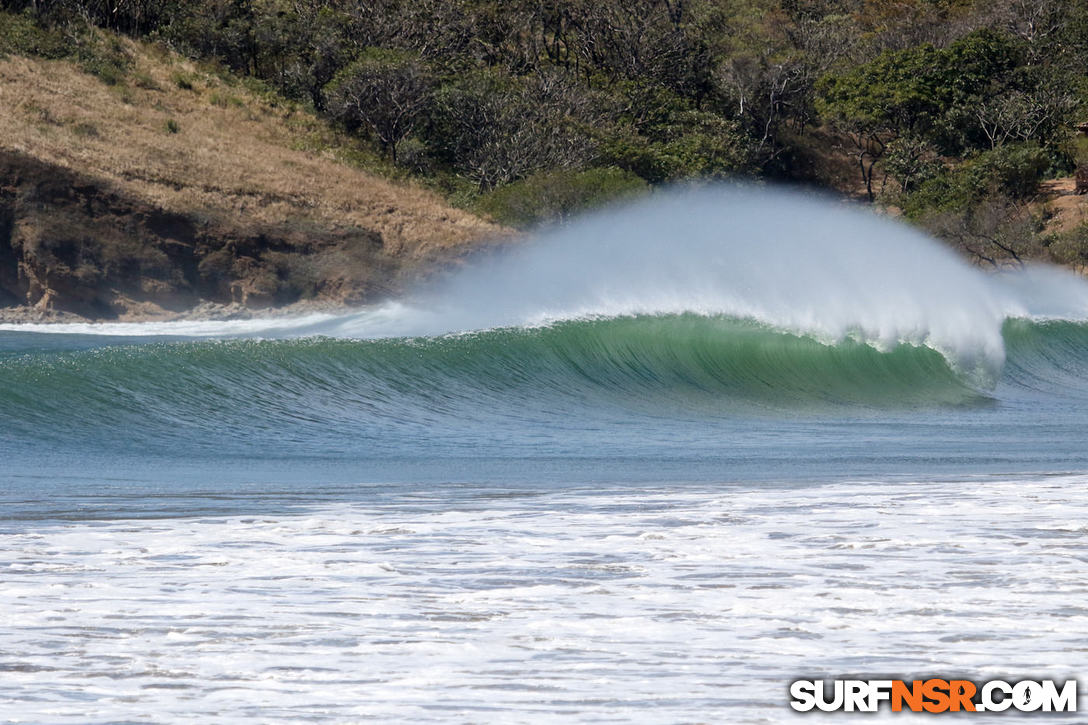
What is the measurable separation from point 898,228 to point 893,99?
26124 millimetres

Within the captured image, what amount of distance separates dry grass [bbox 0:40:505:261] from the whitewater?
1356 centimetres

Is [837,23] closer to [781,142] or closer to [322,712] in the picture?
[781,142]

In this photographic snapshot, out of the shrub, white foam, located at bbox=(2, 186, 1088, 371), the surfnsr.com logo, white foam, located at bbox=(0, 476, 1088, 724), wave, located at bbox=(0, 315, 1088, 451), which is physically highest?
the shrub

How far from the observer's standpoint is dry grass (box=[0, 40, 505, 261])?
30609mm

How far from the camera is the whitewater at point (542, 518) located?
450 cm

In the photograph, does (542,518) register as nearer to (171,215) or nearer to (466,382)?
(466,382)

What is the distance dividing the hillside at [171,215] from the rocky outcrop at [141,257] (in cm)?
3

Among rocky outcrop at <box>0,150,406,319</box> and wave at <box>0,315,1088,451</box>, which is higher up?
rocky outcrop at <box>0,150,406,319</box>

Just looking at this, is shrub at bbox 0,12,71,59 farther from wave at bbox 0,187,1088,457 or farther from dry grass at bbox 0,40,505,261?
wave at bbox 0,187,1088,457

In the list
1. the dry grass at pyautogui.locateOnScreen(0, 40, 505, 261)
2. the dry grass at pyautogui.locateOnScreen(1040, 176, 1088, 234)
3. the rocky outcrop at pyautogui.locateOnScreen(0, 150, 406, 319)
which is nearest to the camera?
the rocky outcrop at pyautogui.locateOnScreen(0, 150, 406, 319)

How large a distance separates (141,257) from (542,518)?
2335cm

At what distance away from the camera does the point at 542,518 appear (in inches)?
291

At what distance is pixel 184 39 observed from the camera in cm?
4400

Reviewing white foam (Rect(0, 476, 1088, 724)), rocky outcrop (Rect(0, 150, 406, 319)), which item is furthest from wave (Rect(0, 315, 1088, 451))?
rocky outcrop (Rect(0, 150, 406, 319))
